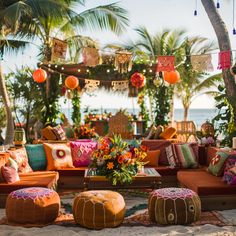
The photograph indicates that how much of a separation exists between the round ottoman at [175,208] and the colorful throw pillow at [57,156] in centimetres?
243

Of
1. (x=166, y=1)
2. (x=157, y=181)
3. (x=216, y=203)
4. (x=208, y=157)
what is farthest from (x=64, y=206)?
(x=166, y=1)

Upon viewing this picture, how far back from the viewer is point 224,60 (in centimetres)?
891

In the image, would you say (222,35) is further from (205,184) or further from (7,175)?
(7,175)

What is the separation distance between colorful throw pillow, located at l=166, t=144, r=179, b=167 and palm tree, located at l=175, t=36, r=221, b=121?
7.82 m

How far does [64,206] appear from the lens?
18.4ft

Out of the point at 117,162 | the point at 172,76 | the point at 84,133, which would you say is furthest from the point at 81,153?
the point at 172,76

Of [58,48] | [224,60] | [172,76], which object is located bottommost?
[172,76]

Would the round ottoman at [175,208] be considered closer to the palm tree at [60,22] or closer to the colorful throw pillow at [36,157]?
the colorful throw pillow at [36,157]

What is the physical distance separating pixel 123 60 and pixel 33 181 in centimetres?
591

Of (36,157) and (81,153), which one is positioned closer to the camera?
(36,157)

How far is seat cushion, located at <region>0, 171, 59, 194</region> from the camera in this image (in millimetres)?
5438

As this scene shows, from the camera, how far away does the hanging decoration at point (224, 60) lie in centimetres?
886

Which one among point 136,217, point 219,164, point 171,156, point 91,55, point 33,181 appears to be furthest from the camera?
point 91,55

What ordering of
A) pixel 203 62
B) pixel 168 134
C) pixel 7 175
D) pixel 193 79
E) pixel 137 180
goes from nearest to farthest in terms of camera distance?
pixel 7 175
pixel 137 180
pixel 168 134
pixel 203 62
pixel 193 79
